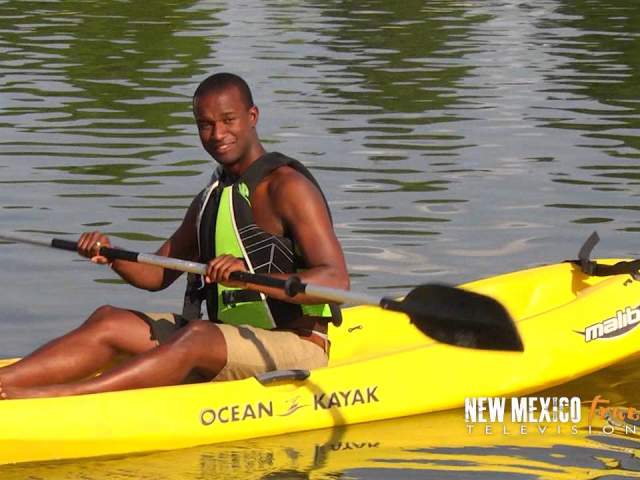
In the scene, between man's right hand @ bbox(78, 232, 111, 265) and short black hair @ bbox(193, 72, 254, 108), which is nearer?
short black hair @ bbox(193, 72, 254, 108)

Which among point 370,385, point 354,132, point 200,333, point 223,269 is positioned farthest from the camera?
point 354,132

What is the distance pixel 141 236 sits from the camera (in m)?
11.5

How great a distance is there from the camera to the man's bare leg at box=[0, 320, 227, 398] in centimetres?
729

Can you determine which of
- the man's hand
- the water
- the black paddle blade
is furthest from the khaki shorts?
the water

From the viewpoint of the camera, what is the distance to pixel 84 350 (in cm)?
747

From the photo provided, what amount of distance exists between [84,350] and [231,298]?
0.62m

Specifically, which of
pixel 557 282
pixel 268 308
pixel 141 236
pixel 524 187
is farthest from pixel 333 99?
pixel 268 308

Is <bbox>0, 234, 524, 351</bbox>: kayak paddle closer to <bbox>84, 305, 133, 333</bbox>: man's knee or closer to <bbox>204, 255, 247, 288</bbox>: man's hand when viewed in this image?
<bbox>204, 255, 247, 288</bbox>: man's hand

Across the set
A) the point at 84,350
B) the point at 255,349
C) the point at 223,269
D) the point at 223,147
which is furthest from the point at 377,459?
the point at 223,147

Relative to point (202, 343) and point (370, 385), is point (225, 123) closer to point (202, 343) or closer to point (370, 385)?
point (202, 343)

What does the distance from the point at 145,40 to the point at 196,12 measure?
12.9 ft

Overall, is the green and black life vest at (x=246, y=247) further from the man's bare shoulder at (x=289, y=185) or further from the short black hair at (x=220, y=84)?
the short black hair at (x=220, y=84)

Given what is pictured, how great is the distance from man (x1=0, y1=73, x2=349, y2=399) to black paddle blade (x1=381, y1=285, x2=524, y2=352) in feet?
1.04

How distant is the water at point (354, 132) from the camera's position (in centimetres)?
1112
